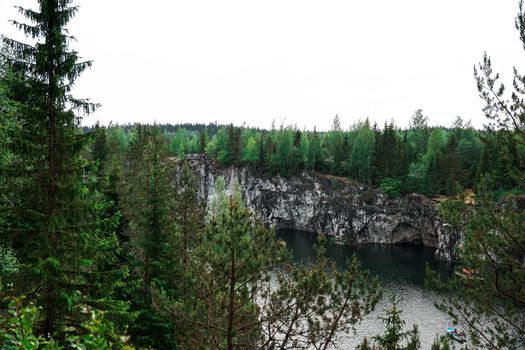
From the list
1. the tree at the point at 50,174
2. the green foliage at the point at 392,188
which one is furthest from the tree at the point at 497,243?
the green foliage at the point at 392,188

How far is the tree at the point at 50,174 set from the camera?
29.6ft

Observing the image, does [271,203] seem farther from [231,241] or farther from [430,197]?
[231,241]

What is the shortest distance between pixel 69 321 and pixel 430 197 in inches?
2618

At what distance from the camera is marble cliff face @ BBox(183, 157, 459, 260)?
218ft

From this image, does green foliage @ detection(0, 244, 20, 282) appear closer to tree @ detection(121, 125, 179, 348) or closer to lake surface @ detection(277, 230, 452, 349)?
tree @ detection(121, 125, 179, 348)

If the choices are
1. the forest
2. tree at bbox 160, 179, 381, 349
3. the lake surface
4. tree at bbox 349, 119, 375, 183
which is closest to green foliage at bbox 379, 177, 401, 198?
tree at bbox 349, 119, 375, 183

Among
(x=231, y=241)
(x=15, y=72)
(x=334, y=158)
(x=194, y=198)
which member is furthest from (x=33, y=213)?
(x=334, y=158)

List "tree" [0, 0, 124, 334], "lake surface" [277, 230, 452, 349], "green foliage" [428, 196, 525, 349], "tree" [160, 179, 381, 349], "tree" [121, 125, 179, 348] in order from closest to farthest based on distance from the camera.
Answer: "tree" [0, 0, 124, 334]
"green foliage" [428, 196, 525, 349]
"tree" [160, 179, 381, 349]
"tree" [121, 125, 179, 348]
"lake surface" [277, 230, 452, 349]

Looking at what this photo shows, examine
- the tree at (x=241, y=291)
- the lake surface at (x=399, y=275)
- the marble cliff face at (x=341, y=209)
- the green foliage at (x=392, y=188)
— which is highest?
the tree at (x=241, y=291)

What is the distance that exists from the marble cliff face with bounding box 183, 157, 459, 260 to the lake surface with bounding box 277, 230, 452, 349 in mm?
2564

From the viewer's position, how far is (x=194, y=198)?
22453 mm

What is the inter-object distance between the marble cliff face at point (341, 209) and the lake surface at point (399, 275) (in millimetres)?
2564

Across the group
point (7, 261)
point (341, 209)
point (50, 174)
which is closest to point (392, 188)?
point (341, 209)

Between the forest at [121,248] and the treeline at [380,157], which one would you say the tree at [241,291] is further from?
the treeline at [380,157]
